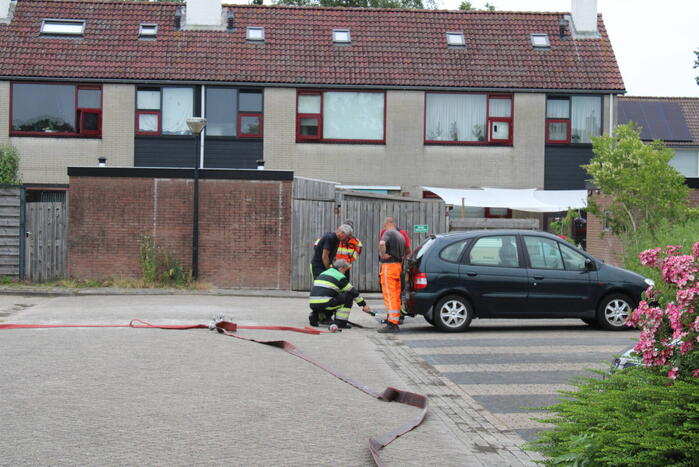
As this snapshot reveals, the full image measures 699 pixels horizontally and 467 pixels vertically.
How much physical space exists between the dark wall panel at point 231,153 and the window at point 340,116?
1.54 m

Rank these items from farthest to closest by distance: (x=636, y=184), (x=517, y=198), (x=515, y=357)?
(x=517, y=198) → (x=636, y=184) → (x=515, y=357)

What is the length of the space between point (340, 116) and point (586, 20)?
9.04 meters

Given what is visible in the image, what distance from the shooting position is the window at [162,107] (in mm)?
27922

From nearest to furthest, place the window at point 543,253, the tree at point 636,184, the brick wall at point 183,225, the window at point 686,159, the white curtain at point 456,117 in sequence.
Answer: the window at point 543,253
the tree at point 636,184
the brick wall at point 183,225
the white curtain at point 456,117
the window at point 686,159

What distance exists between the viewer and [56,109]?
27.8m

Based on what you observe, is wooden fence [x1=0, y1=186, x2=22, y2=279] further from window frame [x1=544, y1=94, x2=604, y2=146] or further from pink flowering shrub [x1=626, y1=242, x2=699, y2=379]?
pink flowering shrub [x1=626, y1=242, x2=699, y2=379]

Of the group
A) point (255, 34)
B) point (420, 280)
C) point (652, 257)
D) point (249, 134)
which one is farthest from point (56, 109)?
Answer: point (652, 257)

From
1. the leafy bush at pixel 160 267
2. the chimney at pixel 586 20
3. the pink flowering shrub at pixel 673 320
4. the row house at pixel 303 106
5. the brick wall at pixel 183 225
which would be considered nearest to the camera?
the pink flowering shrub at pixel 673 320

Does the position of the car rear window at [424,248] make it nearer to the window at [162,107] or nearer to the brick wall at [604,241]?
the brick wall at [604,241]

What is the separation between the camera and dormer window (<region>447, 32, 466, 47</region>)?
1162 inches

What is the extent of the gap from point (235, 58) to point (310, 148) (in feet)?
12.2

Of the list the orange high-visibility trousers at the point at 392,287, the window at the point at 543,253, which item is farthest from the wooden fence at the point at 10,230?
the window at the point at 543,253

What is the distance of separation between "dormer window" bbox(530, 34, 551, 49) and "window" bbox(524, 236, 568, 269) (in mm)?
16427

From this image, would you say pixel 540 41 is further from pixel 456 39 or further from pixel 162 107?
pixel 162 107
